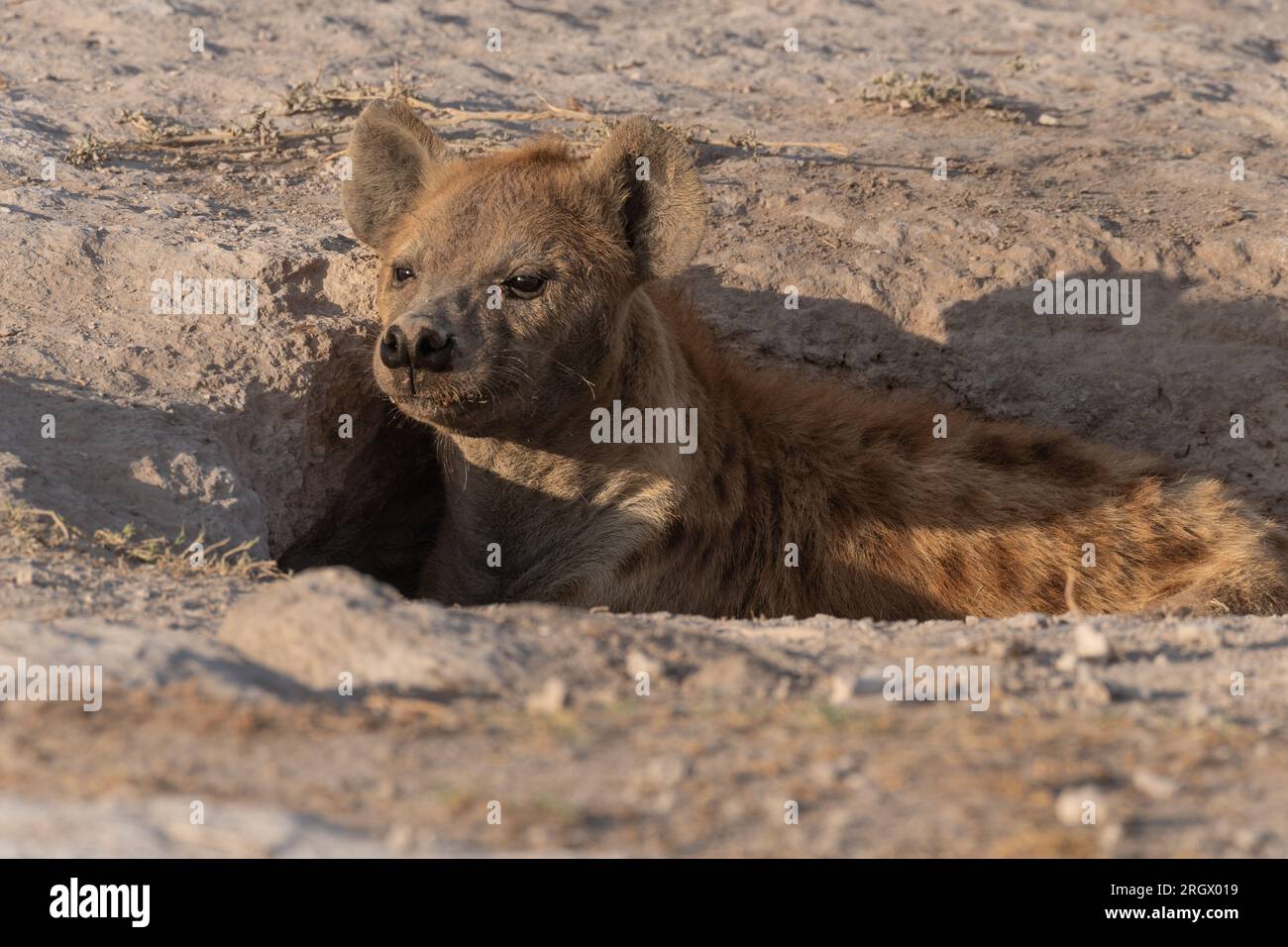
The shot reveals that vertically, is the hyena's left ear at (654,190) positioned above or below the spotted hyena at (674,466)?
above

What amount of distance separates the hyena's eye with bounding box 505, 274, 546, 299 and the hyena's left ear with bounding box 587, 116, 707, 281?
44 centimetres

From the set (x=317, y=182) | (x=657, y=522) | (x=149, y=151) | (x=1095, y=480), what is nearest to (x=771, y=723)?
(x=657, y=522)

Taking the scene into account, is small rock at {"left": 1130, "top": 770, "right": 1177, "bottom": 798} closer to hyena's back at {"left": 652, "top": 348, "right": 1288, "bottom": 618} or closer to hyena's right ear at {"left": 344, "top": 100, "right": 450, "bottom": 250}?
hyena's back at {"left": 652, "top": 348, "right": 1288, "bottom": 618}

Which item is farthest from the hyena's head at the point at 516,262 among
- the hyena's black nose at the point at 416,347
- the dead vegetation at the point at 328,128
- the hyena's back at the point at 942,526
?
the dead vegetation at the point at 328,128

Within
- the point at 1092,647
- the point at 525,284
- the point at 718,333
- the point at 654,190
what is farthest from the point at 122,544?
Result: the point at 718,333

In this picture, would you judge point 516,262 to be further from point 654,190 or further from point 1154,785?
point 1154,785

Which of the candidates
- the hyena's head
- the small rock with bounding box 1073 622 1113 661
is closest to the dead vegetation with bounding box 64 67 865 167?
the hyena's head

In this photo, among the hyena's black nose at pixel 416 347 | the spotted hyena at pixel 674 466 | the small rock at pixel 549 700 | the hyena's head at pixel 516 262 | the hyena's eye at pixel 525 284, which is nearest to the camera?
the small rock at pixel 549 700

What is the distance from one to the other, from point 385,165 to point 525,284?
37.3 inches

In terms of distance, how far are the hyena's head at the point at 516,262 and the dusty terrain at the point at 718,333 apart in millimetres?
649

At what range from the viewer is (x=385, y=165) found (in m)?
5.29

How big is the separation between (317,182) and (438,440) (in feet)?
5.55

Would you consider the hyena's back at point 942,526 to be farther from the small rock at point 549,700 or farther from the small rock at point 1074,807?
the small rock at point 1074,807

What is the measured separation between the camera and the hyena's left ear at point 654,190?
4.91m
